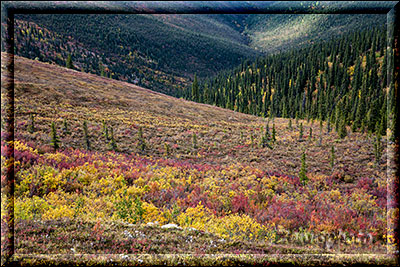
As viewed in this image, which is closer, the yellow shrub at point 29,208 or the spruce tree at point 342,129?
the yellow shrub at point 29,208

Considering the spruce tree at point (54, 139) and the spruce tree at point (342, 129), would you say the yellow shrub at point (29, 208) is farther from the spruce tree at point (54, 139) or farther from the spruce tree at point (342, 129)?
the spruce tree at point (342, 129)

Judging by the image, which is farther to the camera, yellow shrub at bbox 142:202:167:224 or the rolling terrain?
yellow shrub at bbox 142:202:167:224

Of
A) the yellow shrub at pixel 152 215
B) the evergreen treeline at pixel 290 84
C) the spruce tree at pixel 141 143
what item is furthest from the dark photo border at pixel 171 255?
the evergreen treeline at pixel 290 84

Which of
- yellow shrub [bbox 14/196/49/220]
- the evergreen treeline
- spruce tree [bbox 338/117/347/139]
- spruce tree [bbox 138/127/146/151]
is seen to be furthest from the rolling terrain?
the evergreen treeline

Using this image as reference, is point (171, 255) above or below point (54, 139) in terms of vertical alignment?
below

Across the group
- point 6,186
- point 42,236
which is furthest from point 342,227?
point 6,186

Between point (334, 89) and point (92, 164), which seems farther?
point (334, 89)

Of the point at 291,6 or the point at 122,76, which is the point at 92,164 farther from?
the point at 122,76

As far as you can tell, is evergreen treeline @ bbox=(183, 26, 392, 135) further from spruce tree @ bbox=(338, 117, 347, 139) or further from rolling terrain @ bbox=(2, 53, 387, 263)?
rolling terrain @ bbox=(2, 53, 387, 263)

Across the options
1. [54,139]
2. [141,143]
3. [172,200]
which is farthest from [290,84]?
[54,139]

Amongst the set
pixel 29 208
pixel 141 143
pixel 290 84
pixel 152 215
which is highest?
pixel 290 84

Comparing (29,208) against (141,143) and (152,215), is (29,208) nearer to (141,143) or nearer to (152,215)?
(152,215)
